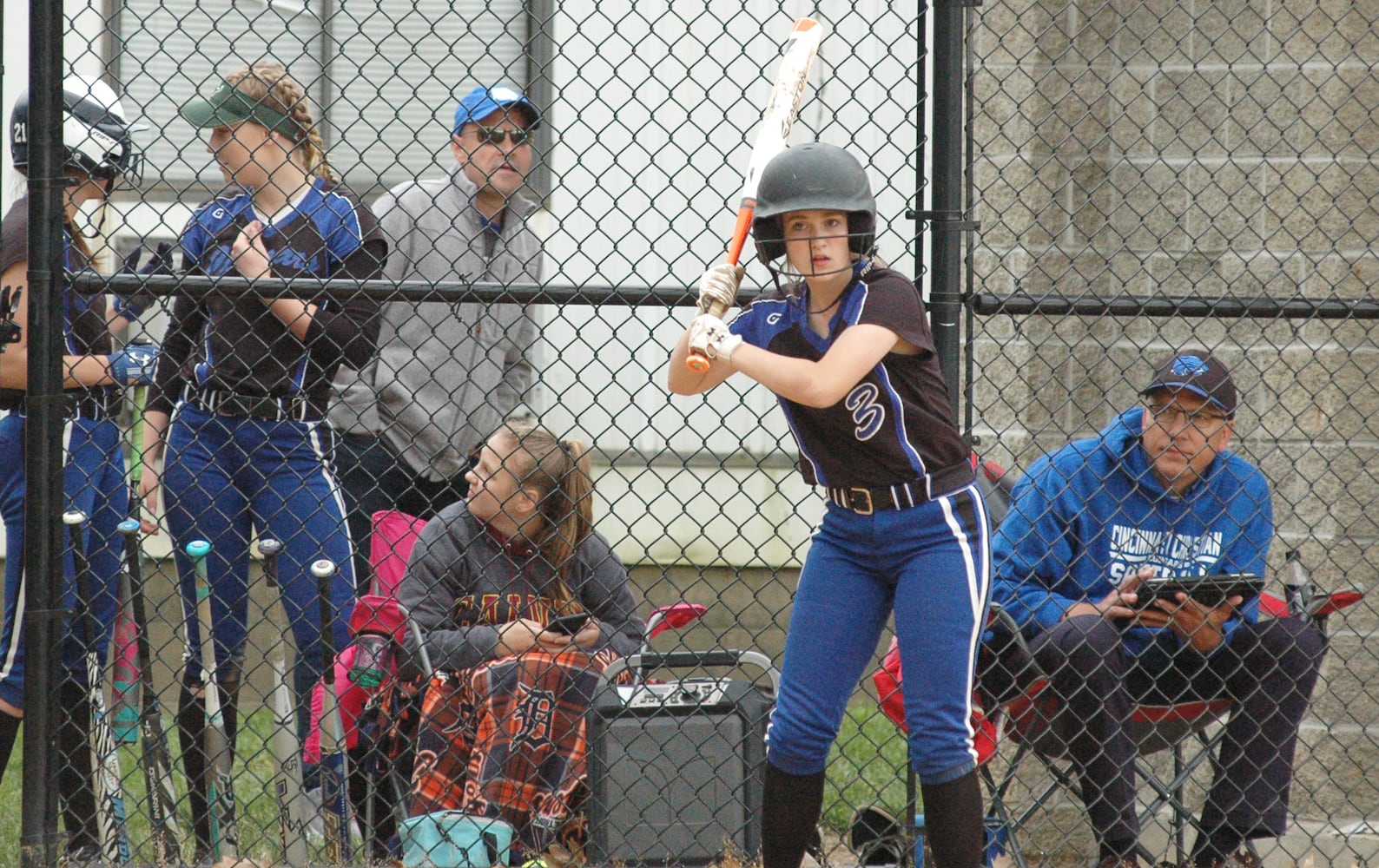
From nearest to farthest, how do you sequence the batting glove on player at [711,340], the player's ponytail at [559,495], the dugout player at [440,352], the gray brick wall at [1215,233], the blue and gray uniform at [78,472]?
1. the batting glove on player at [711,340]
2. the blue and gray uniform at [78,472]
3. the player's ponytail at [559,495]
4. the gray brick wall at [1215,233]
5. the dugout player at [440,352]

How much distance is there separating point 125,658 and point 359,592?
0.94m

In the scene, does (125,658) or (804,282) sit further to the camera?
(125,658)

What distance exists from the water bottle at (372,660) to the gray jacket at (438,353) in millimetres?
847

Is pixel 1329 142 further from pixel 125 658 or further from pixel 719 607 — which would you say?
pixel 125 658

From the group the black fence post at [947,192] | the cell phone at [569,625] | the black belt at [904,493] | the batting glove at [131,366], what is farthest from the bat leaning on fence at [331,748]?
the black fence post at [947,192]

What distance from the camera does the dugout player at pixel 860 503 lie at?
9.54 ft

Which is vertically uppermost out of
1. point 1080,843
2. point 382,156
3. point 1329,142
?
point 382,156

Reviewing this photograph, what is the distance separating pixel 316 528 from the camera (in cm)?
383

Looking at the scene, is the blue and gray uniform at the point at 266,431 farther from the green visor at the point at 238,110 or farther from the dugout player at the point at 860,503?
the dugout player at the point at 860,503

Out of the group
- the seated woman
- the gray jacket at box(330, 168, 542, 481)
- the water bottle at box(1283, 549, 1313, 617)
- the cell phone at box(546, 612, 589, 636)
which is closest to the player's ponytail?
the seated woman

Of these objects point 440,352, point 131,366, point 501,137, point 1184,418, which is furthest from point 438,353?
point 1184,418

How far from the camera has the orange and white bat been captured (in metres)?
3.09

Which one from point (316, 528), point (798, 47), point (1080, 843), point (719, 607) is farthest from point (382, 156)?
point (1080, 843)

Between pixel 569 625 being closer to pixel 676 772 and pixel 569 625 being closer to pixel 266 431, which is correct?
pixel 676 772
